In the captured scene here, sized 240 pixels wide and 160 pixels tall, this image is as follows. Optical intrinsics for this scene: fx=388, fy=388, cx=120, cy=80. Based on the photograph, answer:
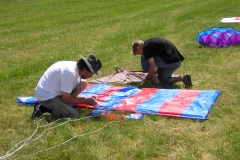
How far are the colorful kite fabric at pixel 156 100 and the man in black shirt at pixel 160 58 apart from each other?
50cm

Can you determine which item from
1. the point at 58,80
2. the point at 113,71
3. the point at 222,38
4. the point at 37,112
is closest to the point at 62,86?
the point at 58,80

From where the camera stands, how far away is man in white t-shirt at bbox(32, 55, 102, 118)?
209 inches

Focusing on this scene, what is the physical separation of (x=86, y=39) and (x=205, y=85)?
20.7 ft

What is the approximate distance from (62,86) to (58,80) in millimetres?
140

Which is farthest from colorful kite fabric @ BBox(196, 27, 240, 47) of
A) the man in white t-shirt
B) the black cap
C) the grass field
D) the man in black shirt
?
the black cap

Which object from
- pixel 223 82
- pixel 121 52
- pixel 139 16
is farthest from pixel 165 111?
pixel 139 16

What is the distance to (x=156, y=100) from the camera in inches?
239

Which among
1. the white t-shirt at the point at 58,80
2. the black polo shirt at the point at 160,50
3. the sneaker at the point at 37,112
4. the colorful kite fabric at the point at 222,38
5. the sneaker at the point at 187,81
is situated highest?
the white t-shirt at the point at 58,80

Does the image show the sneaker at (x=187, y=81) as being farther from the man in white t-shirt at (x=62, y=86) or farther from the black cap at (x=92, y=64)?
the black cap at (x=92, y=64)

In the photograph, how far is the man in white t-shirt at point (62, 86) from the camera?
530cm

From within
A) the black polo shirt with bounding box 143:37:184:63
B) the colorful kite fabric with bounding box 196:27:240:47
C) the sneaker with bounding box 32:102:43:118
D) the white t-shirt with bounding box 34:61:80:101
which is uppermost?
the white t-shirt with bounding box 34:61:80:101

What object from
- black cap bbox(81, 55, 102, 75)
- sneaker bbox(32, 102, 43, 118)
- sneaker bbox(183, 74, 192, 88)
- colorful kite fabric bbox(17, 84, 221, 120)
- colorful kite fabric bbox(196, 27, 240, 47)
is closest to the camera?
black cap bbox(81, 55, 102, 75)

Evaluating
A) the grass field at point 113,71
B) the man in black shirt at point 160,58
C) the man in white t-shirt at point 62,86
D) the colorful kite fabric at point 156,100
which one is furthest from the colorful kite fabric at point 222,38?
the man in white t-shirt at point 62,86

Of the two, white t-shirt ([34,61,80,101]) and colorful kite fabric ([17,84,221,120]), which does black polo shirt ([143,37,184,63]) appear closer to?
colorful kite fabric ([17,84,221,120])
